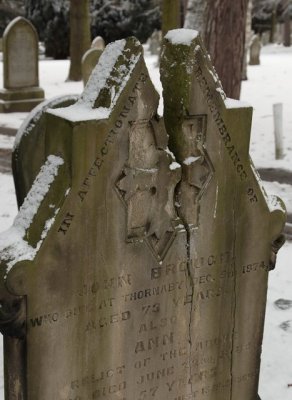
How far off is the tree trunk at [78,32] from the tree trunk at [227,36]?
10465mm

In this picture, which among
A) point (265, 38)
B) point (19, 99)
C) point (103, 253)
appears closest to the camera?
point (103, 253)

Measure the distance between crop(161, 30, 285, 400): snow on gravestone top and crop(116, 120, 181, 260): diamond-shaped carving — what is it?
8 cm

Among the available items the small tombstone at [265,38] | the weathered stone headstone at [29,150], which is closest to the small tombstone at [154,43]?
the small tombstone at [265,38]

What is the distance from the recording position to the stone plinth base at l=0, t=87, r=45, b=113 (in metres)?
15.3

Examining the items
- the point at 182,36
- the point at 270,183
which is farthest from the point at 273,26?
the point at 182,36

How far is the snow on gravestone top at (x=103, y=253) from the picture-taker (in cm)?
287

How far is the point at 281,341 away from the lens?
5121mm

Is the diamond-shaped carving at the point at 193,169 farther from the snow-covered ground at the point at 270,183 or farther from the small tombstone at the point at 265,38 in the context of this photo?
the small tombstone at the point at 265,38

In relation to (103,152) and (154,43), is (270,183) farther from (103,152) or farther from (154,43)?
(154,43)

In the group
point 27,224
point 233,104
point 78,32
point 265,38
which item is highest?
point 233,104

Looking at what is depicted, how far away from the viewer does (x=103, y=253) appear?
3.03m

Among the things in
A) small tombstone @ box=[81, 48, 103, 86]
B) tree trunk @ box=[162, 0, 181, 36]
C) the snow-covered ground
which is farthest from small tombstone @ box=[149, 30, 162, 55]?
tree trunk @ box=[162, 0, 181, 36]

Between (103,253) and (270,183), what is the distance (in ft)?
21.2

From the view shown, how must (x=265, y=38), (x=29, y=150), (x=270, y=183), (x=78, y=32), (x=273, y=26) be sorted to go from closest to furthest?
(x=29, y=150)
(x=270, y=183)
(x=78, y=32)
(x=273, y=26)
(x=265, y=38)
